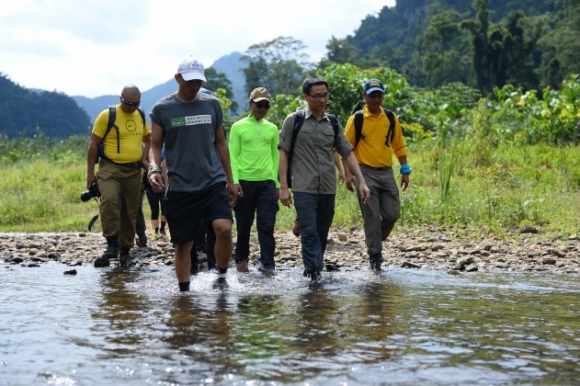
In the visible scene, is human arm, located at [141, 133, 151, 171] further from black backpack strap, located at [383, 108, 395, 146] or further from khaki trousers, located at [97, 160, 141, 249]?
black backpack strap, located at [383, 108, 395, 146]

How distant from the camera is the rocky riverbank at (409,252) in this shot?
→ 892cm

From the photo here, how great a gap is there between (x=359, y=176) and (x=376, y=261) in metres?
1.31

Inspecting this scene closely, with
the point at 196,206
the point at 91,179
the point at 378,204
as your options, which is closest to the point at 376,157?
the point at 378,204

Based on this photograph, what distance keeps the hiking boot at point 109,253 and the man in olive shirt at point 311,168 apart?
99.2 inches

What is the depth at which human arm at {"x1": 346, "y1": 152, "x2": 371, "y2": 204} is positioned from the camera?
722cm

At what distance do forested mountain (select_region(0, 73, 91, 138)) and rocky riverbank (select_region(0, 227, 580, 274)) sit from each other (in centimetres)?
9230

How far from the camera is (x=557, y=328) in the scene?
5.20 meters

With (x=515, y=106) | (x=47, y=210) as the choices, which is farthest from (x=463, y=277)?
(x=515, y=106)

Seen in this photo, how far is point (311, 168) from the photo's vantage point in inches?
288

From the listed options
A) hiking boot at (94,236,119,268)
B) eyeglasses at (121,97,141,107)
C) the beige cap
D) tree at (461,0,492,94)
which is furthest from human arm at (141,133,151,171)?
tree at (461,0,492,94)

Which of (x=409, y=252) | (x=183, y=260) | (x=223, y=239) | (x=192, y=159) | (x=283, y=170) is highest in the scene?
(x=192, y=159)

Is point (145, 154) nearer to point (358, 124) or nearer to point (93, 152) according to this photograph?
point (93, 152)

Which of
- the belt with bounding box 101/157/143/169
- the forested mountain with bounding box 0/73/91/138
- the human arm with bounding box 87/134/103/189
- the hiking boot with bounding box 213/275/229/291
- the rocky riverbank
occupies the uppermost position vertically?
the forested mountain with bounding box 0/73/91/138

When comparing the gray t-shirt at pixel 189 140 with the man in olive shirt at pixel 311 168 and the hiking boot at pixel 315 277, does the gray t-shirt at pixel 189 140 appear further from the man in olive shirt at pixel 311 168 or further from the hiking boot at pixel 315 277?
the hiking boot at pixel 315 277
